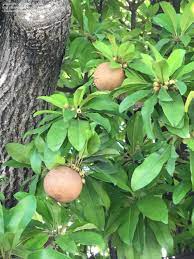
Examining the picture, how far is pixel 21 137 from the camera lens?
1.64 metres

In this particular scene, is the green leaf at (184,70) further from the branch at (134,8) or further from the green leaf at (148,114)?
the branch at (134,8)

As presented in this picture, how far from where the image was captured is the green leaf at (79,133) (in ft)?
3.99

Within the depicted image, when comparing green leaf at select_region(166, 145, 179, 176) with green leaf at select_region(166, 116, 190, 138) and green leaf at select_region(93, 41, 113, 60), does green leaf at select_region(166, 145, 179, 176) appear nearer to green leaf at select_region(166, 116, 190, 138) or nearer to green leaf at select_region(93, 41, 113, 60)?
green leaf at select_region(166, 116, 190, 138)

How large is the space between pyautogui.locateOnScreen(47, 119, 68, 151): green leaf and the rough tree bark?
1.18 ft

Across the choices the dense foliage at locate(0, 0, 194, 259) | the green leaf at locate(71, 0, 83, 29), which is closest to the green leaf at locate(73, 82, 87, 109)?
the dense foliage at locate(0, 0, 194, 259)

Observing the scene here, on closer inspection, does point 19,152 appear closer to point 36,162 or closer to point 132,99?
point 36,162

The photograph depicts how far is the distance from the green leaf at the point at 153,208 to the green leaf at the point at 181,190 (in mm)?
50

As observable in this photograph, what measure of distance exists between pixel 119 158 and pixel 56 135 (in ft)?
1.05

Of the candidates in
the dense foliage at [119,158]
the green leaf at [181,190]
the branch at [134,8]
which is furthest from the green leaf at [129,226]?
the branch at [134,8]

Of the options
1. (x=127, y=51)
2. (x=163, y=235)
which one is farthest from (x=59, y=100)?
(x=163, y=235)

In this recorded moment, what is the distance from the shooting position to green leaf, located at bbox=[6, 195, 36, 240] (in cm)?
118

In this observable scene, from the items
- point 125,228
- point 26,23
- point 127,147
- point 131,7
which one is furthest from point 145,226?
point 131,7

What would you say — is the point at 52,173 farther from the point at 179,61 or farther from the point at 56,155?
the point at 179,61

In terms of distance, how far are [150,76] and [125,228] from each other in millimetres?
407
